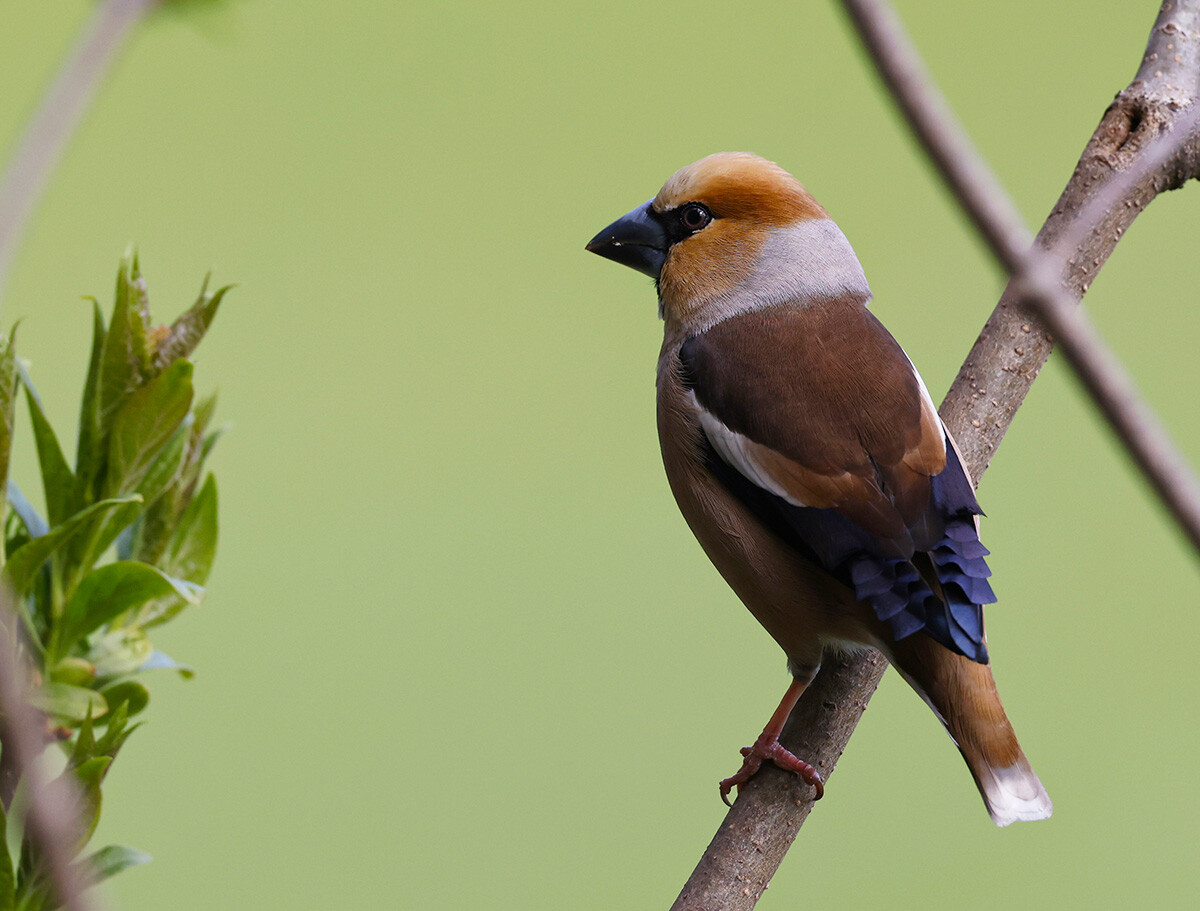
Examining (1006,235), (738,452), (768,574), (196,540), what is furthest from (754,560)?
(1006,235)

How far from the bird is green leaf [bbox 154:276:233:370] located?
61 centimetres

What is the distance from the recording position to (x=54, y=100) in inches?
14.4

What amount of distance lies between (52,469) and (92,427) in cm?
6

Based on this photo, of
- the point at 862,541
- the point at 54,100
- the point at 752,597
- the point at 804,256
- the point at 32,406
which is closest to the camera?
the point at 54,100

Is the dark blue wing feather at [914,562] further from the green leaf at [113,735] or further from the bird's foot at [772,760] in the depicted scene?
the green leaf at [113,735]

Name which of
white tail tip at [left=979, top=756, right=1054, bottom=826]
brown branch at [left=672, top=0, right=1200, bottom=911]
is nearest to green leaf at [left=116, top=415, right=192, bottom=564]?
brown branch at [left=672, top=0, right=1200, bottom=911]

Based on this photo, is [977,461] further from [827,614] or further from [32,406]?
[32,406]

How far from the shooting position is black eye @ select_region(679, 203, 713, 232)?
5.44 feet

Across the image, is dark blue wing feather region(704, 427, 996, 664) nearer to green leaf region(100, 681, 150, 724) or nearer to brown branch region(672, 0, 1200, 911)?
brown branch region(672, 0, 1200, 911)

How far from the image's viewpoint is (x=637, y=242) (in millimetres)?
1709

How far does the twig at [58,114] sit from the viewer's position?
13.5 inches

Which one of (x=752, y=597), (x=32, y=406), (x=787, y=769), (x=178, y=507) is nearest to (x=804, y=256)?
(x=752, y=597)

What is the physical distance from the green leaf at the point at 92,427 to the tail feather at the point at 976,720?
923mm

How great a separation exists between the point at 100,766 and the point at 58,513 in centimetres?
30
